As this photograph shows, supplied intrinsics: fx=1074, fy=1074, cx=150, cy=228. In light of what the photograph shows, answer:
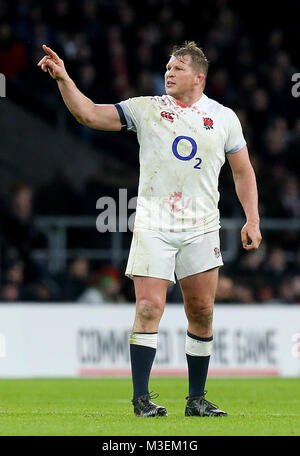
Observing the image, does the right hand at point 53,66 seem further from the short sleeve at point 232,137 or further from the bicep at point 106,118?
the short sleeve at point 232,137

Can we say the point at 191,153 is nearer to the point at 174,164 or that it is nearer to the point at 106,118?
the point at 174,164

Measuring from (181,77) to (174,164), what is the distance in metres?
Answer: 0.60

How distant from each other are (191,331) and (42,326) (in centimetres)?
636

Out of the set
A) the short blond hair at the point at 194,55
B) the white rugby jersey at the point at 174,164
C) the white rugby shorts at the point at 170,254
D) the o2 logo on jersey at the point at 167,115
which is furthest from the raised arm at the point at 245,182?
the short blond hair at the point at 194,55

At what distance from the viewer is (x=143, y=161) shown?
7.03 meters

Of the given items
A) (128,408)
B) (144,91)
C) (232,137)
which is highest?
(144,91)

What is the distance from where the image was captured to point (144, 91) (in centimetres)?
1778

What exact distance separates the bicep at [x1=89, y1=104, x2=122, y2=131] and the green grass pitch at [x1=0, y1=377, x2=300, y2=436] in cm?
186

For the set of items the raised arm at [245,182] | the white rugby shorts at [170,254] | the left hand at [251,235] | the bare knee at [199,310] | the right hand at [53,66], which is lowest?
Result: the bare knee at [199,310]

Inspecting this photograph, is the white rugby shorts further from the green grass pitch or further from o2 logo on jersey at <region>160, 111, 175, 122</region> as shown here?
the green grass pitch

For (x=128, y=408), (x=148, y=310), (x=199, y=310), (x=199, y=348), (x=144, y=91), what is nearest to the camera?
(x=148, y=310)

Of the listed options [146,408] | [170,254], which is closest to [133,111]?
[170,254]

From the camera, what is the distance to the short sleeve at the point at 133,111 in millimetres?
6985

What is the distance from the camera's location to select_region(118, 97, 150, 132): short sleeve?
698cm
